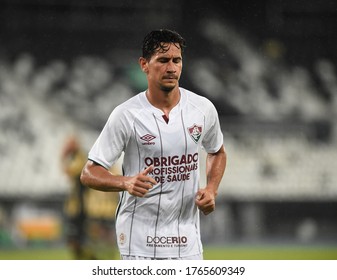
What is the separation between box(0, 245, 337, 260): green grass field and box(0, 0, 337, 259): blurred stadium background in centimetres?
4

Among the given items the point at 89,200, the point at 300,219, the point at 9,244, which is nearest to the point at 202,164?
the point at 300,219

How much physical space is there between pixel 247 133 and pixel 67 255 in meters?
4.83

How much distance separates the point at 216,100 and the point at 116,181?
11483 millimetres

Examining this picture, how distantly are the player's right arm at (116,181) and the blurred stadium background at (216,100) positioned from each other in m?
9.33

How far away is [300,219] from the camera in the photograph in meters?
14.8

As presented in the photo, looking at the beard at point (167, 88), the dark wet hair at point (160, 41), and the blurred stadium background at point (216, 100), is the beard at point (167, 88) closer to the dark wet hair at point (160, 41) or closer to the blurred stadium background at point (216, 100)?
the dark wet hair at point (160, 41)

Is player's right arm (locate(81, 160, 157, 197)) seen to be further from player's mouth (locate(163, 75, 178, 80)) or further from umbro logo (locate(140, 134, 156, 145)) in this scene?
player's mouth (locate(163, 75, 178, 80))

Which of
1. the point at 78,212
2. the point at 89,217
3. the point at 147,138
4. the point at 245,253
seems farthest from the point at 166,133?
the point at 245,253

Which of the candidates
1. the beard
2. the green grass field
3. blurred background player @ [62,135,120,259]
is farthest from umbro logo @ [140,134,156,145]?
the green grass field

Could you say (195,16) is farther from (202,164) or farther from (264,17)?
(202,164)

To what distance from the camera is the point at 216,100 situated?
1547 centimetres

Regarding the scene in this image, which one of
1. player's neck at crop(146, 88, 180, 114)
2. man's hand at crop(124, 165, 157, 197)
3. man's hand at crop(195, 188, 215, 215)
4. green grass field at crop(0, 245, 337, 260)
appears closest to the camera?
man's hand at crop(124, 165, 157, 197)

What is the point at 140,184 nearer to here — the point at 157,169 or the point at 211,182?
the point at 157,169

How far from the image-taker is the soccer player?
4.28 m
